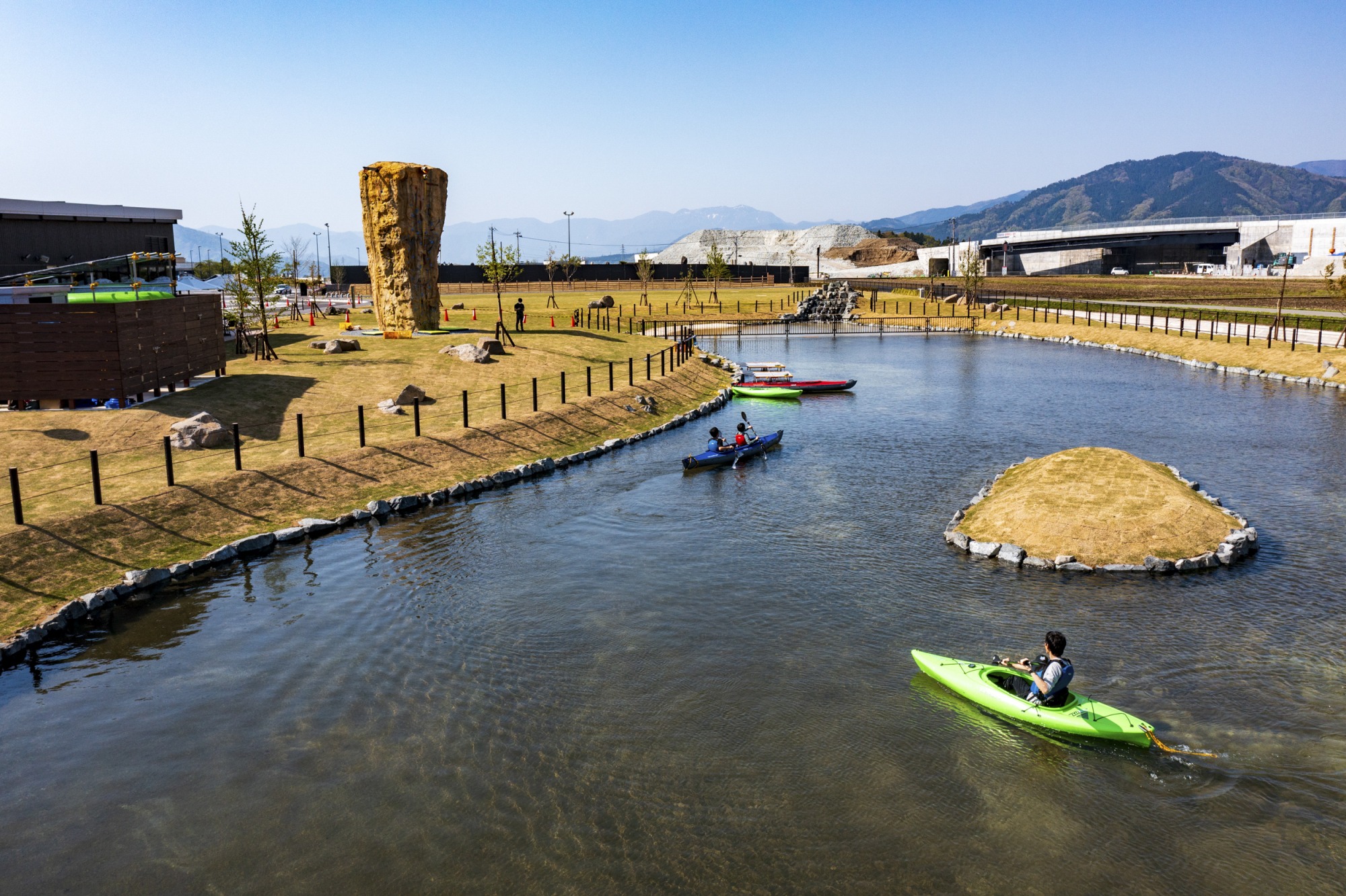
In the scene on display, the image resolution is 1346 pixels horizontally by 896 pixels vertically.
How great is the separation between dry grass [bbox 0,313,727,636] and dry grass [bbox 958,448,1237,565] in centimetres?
1578

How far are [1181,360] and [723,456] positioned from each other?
1644 inches

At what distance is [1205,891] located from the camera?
9.59 meters

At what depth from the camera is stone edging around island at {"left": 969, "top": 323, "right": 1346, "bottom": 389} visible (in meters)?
45.7

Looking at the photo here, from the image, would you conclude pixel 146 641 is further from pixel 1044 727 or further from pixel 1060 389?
pixel 1060 389

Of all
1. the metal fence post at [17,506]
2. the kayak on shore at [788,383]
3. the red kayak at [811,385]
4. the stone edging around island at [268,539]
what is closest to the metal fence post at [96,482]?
the metal fence post at [17,506]

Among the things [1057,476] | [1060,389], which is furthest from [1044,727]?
[1060,389]

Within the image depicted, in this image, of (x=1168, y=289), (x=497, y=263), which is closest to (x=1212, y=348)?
(x=497, y=263)

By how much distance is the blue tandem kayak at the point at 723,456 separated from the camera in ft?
95.4

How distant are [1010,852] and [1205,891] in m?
2.09

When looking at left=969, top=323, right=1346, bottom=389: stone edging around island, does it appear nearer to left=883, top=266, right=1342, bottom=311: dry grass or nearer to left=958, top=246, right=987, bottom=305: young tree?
left=958, top=246, right=987, bottom=305: young tree

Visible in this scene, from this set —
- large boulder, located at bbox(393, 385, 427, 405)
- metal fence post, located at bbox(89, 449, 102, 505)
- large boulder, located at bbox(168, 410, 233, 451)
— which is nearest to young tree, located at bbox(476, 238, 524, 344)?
large boulder, located at bbox(393, 385, 427, 405)

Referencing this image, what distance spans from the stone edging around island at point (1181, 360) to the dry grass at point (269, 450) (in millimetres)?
33311

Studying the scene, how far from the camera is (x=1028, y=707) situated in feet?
42.7

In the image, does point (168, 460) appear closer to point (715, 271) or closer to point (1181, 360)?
point (1181, 360)
